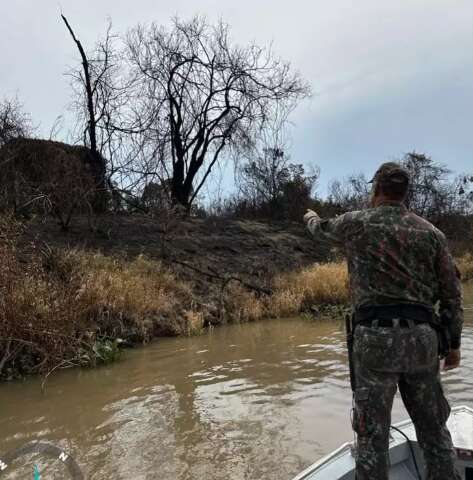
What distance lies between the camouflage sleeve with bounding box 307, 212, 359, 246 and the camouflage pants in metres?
0.58

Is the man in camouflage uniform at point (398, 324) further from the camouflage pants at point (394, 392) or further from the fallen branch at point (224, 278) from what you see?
the fallen branch at point (224, 278)

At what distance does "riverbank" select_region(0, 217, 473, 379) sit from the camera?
8102 mm

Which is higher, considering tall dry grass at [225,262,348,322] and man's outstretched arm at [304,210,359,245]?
man's outstretched arm at [304,210,359,245]

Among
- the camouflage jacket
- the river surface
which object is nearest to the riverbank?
the river surface

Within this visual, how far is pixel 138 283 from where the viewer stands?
11898 millimetres

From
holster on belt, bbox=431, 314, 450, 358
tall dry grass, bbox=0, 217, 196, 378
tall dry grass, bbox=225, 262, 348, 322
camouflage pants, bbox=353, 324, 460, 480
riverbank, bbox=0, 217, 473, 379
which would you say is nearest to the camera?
camouflage pants, bbox=353, 324, 460, 480

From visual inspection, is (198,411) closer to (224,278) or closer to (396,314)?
(396,314)

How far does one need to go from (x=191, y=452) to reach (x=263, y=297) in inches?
380

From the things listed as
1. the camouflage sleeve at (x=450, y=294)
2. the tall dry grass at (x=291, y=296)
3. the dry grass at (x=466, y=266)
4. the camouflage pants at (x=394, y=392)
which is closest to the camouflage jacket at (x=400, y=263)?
the camouflage sleeve at (x=450, y=294)

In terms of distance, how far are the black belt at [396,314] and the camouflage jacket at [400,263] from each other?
3 cm

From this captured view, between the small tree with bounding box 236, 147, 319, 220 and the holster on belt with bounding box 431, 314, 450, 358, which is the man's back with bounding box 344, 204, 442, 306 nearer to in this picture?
the holster on belt with bounding box 431, 314, 450, 358

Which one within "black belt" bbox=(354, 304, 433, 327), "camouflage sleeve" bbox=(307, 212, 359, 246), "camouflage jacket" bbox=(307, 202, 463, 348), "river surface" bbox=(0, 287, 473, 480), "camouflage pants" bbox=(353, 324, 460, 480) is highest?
"camouflage sleeve" bbox=(307, 212, 359, 246)

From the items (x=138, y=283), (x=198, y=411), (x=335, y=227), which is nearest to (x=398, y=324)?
(x=335, y=227)

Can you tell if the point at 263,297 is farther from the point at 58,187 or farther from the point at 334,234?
the point at 334,234
